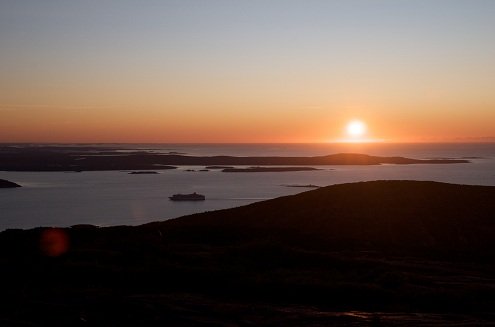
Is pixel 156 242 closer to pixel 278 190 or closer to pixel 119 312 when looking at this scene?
pixel 119 312

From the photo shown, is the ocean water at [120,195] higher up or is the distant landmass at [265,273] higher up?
the distant landmass at [265,273]

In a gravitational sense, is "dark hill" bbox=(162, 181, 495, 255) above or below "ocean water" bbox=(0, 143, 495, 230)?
above

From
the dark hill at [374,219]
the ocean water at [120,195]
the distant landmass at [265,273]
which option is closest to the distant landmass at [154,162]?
the ocean water at [120,195]

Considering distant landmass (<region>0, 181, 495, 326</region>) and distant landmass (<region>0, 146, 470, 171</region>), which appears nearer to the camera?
distant landmass (<region>0, 181, 495, 326</region>)

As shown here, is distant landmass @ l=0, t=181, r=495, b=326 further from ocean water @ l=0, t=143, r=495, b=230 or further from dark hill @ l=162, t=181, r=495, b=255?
ocean water @ l=0, t=143, r=495, b=230

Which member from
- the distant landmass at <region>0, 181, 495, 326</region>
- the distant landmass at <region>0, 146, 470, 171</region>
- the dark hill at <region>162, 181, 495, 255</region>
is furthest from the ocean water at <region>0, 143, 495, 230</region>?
the distant landmass at <region>0, 181, 495, 326</region>

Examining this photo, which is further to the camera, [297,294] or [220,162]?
[220,162]

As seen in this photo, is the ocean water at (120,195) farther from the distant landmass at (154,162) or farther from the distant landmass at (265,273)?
the distant landmass at (265,273)

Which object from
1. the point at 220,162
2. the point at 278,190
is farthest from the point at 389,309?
the point at 220,162
